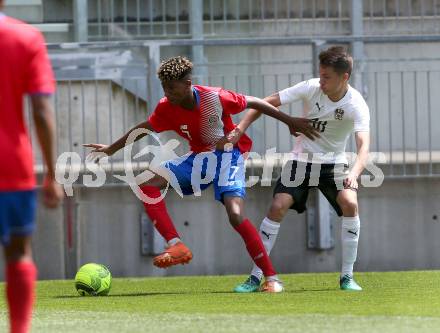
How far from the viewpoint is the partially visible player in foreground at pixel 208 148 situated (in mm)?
8852

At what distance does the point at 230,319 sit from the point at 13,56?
237cm

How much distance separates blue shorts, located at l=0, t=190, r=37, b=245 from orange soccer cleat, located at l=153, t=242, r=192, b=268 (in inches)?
138

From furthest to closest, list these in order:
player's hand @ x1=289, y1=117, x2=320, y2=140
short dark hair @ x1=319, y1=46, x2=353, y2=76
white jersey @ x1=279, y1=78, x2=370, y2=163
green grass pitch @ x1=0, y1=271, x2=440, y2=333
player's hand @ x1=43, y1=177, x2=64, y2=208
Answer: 1. white jersey @ x1=279, y1=78, x2=370, y2=163
2. short dark hair @ x1=319, y1=46, x2=353, y2=76
3. player's hand @ x1=289, y1=117, x2=320, y2=140
4. green grass pitch @ x1=0, y1=271, x2=440, y2=333
5. player's hand @ x1=43, y1=177, x2=64, y2=208

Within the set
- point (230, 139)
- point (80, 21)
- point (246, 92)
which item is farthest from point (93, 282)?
point (80, 21)

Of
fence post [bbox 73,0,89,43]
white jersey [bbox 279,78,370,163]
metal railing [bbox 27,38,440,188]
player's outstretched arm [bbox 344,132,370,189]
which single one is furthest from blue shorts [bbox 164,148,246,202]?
fence post [bbox 73,0,89,43]

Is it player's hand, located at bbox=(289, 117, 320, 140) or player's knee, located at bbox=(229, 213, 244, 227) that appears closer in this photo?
player's hand, located at bbox=(289, 117, 320, 140)

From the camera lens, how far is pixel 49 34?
13242mm

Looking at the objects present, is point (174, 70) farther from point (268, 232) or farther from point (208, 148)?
point (268, 232)

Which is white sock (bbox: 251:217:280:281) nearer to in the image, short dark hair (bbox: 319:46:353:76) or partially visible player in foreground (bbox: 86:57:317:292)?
partially visible player in foreground (bbox: 86:57:317:292)

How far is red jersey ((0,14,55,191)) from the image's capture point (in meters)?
5.11

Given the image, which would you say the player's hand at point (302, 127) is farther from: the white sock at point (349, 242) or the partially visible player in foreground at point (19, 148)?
the partially visible player in foreground at point (19, 148)

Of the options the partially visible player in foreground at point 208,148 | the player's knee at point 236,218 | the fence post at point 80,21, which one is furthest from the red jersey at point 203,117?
the fence post at point 80,21

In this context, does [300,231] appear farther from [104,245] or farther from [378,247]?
[104,245]

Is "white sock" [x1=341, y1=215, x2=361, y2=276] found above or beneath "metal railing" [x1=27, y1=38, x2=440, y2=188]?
beneath
